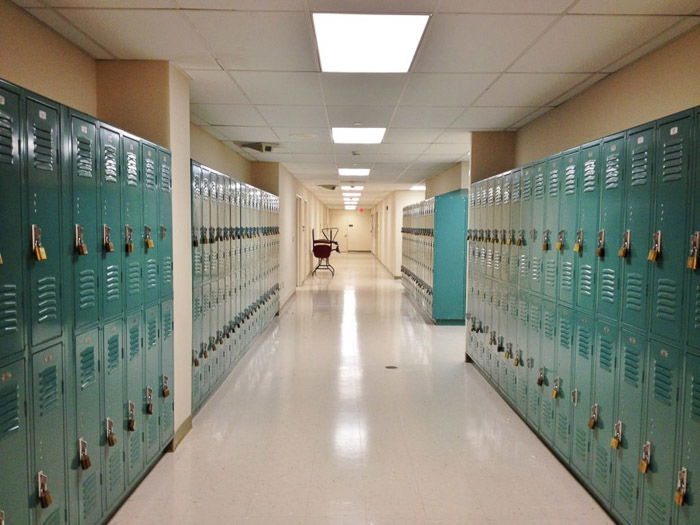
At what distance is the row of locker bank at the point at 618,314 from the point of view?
1.94 meters

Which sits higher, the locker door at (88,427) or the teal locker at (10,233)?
the teal locker at (10,233)

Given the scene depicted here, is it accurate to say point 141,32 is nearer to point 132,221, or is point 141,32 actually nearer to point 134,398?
point 132,221

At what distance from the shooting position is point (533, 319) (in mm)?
3557

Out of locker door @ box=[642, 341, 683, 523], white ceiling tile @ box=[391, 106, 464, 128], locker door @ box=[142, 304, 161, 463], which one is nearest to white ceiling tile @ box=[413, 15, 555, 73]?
white ceiling tile @ box=[391, 106, 464, 128]

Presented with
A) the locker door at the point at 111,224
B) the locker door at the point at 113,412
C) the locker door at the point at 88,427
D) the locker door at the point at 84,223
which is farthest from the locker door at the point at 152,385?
the locker door at the point at 84,223

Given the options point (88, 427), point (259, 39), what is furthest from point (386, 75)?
point (88, 427)

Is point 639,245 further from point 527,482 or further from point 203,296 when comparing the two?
point 203,296

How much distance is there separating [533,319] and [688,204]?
5.76 feet

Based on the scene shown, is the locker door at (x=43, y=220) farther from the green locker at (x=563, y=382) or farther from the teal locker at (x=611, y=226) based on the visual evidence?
the green locker at (x=563, y=382)

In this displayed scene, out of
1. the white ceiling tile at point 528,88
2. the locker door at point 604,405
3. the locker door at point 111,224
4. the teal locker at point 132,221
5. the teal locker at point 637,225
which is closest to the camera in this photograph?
the teal locker at point 637,225

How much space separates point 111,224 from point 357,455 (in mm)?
2065

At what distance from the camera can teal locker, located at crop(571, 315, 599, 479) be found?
8.87 feet

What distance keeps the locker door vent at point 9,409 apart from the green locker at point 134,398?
916 millimetres

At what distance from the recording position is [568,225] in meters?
2.98
